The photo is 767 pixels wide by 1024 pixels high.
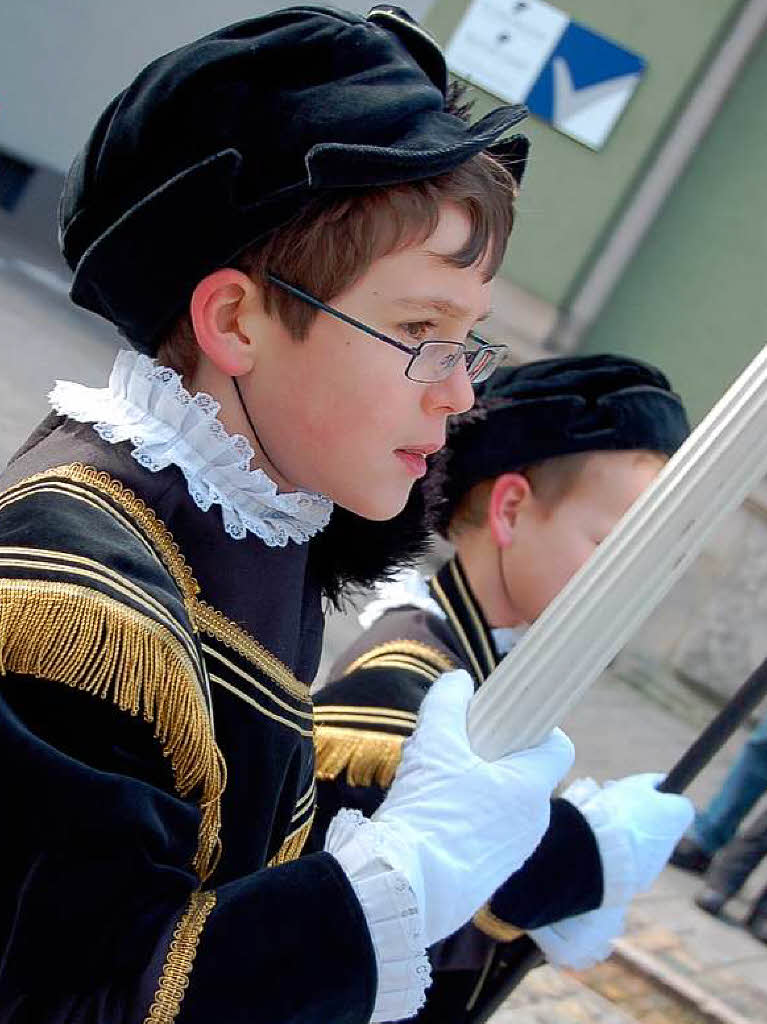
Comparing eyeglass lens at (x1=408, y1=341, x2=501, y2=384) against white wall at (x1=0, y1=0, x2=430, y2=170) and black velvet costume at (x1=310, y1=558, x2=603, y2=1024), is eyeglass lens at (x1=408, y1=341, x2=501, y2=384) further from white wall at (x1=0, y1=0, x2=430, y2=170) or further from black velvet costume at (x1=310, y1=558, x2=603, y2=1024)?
white wall at (x1=0, y1=0, x2=430, y2=170)

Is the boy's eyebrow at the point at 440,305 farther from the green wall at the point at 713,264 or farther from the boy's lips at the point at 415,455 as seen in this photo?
the green wall at the point at 713,264

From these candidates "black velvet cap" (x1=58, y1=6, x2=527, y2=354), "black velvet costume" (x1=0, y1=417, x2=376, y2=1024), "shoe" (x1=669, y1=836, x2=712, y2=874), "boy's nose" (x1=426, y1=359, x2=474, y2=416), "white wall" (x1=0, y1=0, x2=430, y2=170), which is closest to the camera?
"black velvet costume" (x1=0, y1=417, x2=376, y2=1024)

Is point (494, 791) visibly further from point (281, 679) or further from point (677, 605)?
point (677, 605)

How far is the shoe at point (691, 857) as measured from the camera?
455 centimetres

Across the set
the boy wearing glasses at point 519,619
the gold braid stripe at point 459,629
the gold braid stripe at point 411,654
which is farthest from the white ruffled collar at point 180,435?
the gold braid stripe at point 459,629

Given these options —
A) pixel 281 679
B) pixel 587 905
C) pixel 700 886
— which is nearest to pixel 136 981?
pixel 281 679

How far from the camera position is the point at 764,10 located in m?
7.70

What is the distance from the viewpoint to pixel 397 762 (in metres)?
1.64

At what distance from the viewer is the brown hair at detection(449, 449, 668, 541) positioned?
6.31 ft

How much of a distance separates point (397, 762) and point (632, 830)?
326mm

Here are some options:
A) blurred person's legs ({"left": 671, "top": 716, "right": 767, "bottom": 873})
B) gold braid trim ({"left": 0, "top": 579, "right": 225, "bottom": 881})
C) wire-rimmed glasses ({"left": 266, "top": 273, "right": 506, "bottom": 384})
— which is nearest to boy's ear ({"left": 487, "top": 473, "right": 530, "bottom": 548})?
wire-rimmed glasses ({"left": 266, "top": 273, "right": 506, "bottom": 384})

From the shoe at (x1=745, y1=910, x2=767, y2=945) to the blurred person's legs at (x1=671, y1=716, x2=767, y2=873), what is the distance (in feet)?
1.01

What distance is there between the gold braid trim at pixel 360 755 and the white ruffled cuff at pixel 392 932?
0.42m

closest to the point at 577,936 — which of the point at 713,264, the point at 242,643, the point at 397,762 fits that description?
the point at 397,762
